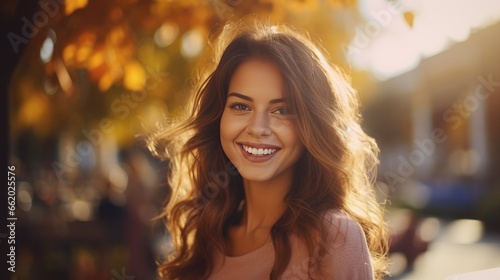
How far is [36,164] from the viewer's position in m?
34.2

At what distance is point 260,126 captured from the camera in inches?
115

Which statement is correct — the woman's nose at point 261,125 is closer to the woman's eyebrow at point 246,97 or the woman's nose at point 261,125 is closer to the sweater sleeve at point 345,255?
the woman's eyebrow at point 246,97

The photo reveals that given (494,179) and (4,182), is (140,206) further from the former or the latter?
(494,179)

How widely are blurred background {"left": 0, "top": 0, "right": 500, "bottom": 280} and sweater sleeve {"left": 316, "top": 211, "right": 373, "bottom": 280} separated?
161cm

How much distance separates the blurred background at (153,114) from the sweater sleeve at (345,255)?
5.30 ft

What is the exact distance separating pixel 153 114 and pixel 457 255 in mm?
7775

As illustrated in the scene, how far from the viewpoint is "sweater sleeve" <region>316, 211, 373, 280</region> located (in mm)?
2594

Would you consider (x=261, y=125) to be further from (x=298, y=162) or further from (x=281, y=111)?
(x=298, y=162)

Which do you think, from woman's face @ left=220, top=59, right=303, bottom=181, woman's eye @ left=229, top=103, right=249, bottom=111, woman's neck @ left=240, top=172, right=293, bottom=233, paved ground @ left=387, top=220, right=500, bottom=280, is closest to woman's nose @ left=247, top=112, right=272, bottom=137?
woman's face @ left=220, top=59, right=303, bottom=181

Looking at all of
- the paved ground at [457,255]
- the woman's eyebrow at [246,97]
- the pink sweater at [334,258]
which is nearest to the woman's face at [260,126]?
the woman's eyebrow at [246,97]

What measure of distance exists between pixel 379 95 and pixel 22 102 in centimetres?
2831

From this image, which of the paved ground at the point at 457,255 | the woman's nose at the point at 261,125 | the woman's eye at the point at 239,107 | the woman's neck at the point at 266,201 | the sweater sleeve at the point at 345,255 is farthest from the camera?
the paved ground at the point at 457,255

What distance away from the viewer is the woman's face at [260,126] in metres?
2.93

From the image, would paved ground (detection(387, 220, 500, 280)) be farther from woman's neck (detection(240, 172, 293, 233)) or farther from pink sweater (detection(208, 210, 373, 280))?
pink sweater (detection(208, 210, 373, 280))
